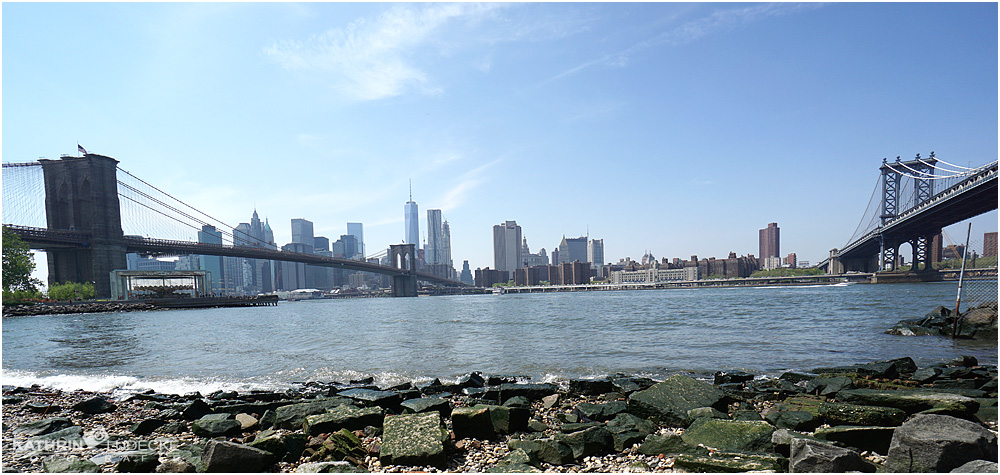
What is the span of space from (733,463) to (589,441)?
50.1 inches

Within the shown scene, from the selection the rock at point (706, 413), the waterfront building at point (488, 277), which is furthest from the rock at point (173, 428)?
the waterfront building at point (488, 277)

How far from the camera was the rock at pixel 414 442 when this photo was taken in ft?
13.9

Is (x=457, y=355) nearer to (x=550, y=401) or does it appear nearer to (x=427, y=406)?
(x=550, y=401)

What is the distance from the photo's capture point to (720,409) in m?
6.02

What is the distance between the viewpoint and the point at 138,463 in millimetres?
4320

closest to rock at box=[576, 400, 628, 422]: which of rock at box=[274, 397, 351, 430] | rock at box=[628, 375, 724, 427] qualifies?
rock at box=[628, 375, 724, 427]

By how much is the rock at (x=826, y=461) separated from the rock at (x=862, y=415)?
177 centimetres

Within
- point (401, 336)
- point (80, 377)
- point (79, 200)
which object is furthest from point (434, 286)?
point (80, 377)

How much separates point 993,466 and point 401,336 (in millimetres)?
18223

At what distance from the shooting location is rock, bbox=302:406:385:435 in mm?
5258

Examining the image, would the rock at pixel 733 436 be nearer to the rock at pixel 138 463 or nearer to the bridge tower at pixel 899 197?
the rock at pixel 138 463

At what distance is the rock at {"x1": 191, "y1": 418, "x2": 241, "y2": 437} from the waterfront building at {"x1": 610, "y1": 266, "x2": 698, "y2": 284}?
150193 mm

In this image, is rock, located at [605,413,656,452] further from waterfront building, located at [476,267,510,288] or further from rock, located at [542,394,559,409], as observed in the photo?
waterfront building, located at [476,267,510,288]

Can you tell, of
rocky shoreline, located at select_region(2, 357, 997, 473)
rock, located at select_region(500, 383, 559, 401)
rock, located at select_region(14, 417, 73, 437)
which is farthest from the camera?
rock, located at select_region(500, 383, 559, 401)
